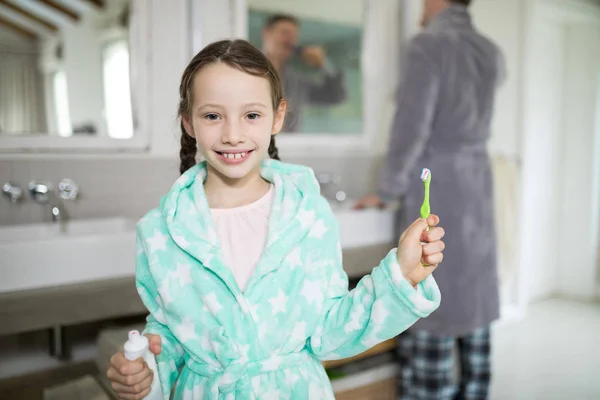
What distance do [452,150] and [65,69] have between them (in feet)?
4.13

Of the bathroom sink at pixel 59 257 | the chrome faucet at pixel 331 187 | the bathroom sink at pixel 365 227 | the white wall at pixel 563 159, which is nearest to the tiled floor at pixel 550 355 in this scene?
the white wall at pixel 563 159

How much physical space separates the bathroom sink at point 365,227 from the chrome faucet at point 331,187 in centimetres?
35

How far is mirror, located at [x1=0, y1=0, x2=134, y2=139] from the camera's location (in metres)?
1.61

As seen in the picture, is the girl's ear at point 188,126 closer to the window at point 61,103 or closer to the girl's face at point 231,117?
the girl's face at point 231,117

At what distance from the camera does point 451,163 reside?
178cm

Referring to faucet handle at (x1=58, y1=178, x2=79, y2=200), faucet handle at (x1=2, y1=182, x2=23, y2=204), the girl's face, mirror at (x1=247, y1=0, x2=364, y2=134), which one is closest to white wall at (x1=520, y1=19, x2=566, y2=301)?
mirror at (x1=247, y1=0, x2=364, y2=134)

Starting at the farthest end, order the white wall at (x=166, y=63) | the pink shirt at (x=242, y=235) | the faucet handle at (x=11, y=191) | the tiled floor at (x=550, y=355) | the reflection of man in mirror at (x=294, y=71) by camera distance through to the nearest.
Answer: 1. the tiled floor at (x=550, y=355)
2. the reflection of man in mirror at (x=294, y=71)
3. the white wall at (x=166, y=63)
4. the faucet handle at (x=11, y=191)
5. the pink shirt at (x=242, y=235)

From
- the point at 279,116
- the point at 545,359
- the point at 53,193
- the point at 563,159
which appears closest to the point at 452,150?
the point at 279,116

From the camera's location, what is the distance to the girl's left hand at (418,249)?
732mm

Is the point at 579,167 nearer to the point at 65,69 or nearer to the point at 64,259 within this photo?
the point at 65,69

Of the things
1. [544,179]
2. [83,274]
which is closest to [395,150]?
[83,274]

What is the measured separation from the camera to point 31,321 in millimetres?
1252

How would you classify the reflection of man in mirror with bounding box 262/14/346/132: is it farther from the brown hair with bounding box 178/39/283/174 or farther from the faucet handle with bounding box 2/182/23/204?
the brown hair with bounding box 178/39/283/174

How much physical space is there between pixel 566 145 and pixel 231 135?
3463 millimetres
